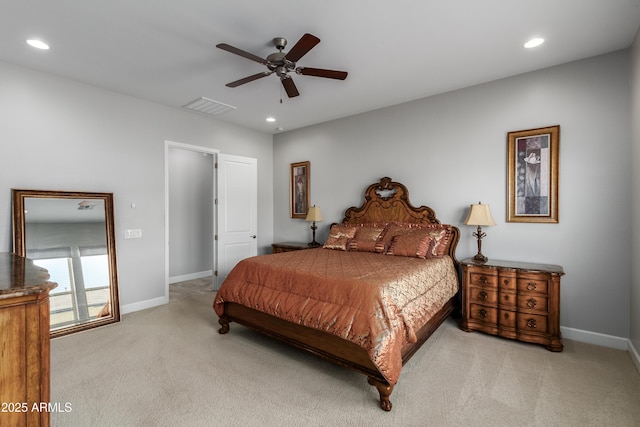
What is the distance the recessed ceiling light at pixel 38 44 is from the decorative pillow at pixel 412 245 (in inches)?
164

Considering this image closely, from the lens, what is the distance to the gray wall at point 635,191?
8.52 ft

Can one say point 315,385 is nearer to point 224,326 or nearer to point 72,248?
point 224,326

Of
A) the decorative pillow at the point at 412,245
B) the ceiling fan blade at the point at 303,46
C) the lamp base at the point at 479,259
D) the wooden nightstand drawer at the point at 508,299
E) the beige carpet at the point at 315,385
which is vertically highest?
the ceiling fan blade at the point at 303,46

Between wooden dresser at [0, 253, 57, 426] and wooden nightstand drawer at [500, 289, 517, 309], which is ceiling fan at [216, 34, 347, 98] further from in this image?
wooden nightstand drawer at [500, 289, 517, 309]

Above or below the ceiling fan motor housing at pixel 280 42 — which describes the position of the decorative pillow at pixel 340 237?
below

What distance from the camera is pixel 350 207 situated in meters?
4.93

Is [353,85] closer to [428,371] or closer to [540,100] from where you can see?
[540,100]

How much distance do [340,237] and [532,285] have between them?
2352 mm

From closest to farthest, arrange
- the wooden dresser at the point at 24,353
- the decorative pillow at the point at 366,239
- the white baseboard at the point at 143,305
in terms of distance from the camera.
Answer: the wooden dresser at the point at 24,353, the white baseboard at the point at 143,305, the decorative pillow at the point at 366,239

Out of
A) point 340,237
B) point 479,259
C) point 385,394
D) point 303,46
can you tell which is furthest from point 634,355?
point 303,46

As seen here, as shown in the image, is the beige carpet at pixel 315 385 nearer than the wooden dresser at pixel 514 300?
Yes

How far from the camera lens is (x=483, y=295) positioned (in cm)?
327

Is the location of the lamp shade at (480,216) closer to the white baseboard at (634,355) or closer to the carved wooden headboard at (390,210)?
the carved wooden headboard at (390,210)

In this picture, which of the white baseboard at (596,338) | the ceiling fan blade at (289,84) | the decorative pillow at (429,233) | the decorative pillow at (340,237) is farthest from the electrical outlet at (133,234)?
the white baseboard at (596,338)
